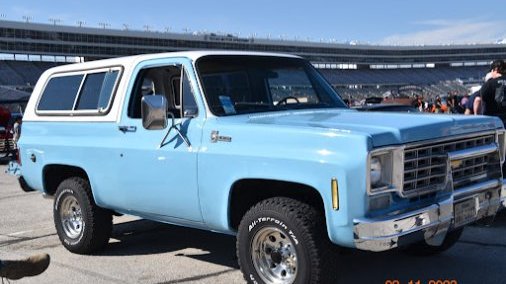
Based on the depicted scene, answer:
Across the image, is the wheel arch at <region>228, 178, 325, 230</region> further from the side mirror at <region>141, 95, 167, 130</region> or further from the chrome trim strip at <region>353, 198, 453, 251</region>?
the side mirror at <region>141, 95, 167, 130</region>

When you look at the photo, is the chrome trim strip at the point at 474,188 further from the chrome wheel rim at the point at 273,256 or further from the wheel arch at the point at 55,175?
the wheel arch at the point at 55,175

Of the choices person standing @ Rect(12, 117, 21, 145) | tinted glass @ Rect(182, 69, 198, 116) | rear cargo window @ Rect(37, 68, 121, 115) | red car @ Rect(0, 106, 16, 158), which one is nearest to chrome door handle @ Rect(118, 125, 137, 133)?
rear cargo window @ Rect(37, 68, 121, 115)

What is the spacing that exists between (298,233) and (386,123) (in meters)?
1.02

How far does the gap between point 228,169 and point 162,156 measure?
827 mm

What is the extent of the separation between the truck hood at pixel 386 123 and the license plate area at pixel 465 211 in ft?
1.74

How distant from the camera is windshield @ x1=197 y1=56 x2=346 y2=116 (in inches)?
199

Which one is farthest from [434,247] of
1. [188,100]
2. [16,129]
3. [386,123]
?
[16,129]

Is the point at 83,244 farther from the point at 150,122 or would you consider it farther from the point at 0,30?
the point at 0,30

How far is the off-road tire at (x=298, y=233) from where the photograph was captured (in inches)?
160

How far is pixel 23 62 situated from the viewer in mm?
83750

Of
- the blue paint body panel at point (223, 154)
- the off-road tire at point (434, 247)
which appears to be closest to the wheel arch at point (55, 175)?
the blue paint body panel at point (223, 154)

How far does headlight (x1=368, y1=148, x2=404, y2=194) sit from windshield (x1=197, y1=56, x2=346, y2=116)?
150 cm

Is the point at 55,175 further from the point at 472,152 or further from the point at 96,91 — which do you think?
the point at 472,152

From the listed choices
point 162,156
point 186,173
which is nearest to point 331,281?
point 186,173
